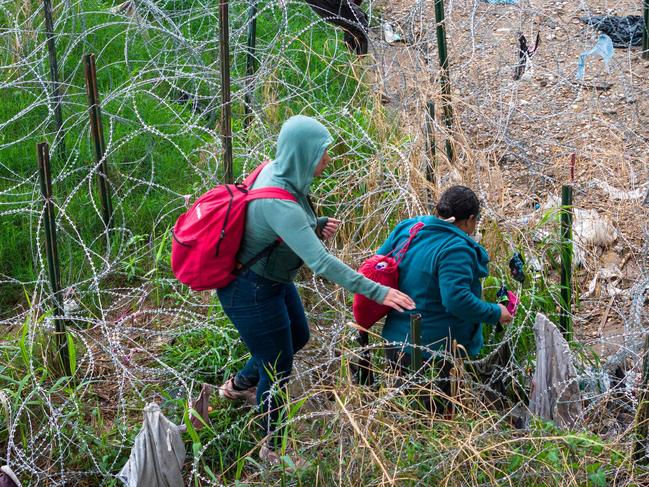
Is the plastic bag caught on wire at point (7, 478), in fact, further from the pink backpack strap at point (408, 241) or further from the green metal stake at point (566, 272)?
the green metal stake at point (566, 272)

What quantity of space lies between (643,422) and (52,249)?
2.53m

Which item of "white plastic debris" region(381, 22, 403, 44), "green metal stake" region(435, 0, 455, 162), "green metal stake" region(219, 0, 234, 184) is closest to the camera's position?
"green metal stake" region(219, 0, 234, 184)

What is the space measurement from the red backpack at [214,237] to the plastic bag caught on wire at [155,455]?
20.7 inches

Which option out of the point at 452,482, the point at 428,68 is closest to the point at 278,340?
the point at 452,482

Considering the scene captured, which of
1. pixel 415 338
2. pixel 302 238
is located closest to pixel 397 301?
pixel 415 338

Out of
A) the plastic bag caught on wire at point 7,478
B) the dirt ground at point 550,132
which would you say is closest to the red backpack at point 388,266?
the dirt ground at point 550,132

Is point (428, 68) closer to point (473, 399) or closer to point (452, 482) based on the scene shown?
point (473, 399)

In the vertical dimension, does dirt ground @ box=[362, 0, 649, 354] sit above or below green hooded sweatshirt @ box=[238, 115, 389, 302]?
below

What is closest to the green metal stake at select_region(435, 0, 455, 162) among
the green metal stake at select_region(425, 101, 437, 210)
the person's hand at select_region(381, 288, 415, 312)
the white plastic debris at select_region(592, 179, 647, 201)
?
the green metal stake at select_region(425, 101, 437, 210)

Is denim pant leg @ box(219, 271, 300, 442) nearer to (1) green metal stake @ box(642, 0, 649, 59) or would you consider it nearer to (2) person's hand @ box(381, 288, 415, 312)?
(2) person's hand @ box(381, 288, 415, 312)

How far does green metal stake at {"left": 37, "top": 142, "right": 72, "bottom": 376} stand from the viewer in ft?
13.3

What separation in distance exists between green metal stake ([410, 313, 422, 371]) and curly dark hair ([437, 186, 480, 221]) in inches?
16.7

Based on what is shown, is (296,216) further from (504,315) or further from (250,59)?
Answer: (250,59)

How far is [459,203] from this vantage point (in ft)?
12.3
